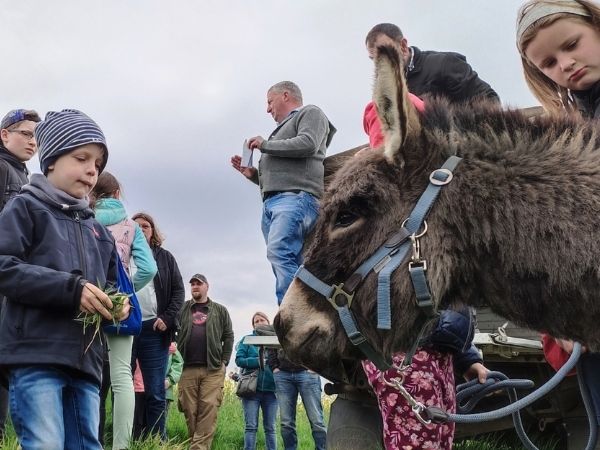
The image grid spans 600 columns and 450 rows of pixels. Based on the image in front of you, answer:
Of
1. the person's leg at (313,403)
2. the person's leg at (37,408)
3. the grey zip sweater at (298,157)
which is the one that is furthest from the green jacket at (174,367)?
the person's leg at (37,408)

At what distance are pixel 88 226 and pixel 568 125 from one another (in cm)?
263

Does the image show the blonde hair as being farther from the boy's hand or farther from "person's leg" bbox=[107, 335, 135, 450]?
"person's leg" bbox=[107, 335, 135, 450]

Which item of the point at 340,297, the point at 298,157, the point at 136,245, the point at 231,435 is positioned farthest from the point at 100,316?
the point at 231,435

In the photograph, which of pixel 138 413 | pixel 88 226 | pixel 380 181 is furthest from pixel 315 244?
pixel 138 413

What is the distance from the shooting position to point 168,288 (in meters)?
8.02

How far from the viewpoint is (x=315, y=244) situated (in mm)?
3105

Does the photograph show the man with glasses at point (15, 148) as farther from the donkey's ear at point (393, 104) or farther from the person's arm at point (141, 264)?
the donkey's ear at point (393, 104)

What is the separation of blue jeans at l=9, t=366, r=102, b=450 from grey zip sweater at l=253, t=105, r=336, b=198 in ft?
12.6

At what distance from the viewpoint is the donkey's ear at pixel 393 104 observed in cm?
277

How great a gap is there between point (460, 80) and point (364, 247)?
4.05m

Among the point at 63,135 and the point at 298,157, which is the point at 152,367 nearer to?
the point at 298,157

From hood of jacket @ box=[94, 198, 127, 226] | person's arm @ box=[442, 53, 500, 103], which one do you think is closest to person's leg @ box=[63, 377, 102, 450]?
hood of jacket @ box=[94, 198, 127, 226]

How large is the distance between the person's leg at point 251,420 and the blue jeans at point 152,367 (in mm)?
2224

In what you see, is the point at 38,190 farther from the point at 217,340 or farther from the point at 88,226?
the point at 217,340
